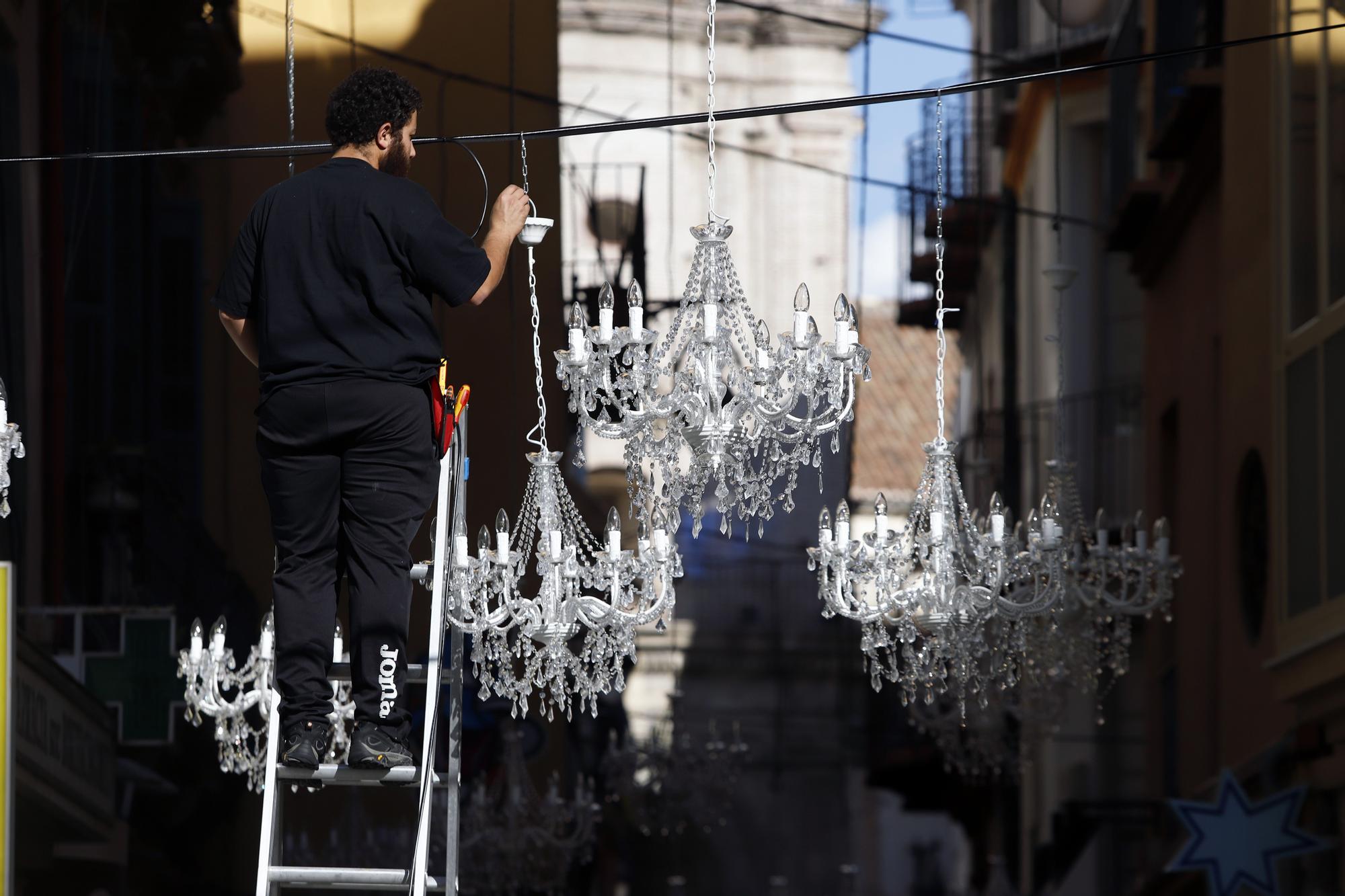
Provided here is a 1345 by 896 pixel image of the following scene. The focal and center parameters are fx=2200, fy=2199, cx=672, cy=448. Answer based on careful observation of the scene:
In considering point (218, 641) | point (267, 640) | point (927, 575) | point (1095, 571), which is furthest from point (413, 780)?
point (1095, 571)

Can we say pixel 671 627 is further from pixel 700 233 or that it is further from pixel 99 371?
pixel 700 233

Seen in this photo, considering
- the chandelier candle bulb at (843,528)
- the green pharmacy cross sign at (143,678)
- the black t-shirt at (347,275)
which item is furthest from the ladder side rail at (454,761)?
the green pharmacy cross sign at (143,678)

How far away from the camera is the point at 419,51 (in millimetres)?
13930

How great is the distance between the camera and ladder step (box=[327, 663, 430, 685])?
17.7ft

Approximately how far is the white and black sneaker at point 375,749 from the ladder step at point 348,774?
0.01 m

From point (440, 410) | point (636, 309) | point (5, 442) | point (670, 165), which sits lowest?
point (440, 410)

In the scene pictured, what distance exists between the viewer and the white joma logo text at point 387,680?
17.1 ft

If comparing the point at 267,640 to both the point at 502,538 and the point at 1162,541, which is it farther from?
the point at 1162,541

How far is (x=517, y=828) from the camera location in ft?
51.4

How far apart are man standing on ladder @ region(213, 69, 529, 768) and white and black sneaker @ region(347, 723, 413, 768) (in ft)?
0.30

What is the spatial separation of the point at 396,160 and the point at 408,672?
4.24ft

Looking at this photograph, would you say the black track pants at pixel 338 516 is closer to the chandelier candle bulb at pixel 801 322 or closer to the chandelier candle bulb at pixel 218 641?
the chandelier candle bulb at pixel 801 322

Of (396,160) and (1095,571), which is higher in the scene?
(396,160)

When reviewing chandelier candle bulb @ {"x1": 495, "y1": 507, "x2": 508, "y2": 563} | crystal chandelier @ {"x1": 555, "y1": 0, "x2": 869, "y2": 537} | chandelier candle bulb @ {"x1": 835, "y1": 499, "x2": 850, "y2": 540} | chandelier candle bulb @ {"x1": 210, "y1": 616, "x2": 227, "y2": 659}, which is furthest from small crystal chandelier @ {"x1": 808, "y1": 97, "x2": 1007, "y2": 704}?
chandelier candle bulb @ {"x1": 210, "y1": 616, "x2": 227, "y2": 659}
